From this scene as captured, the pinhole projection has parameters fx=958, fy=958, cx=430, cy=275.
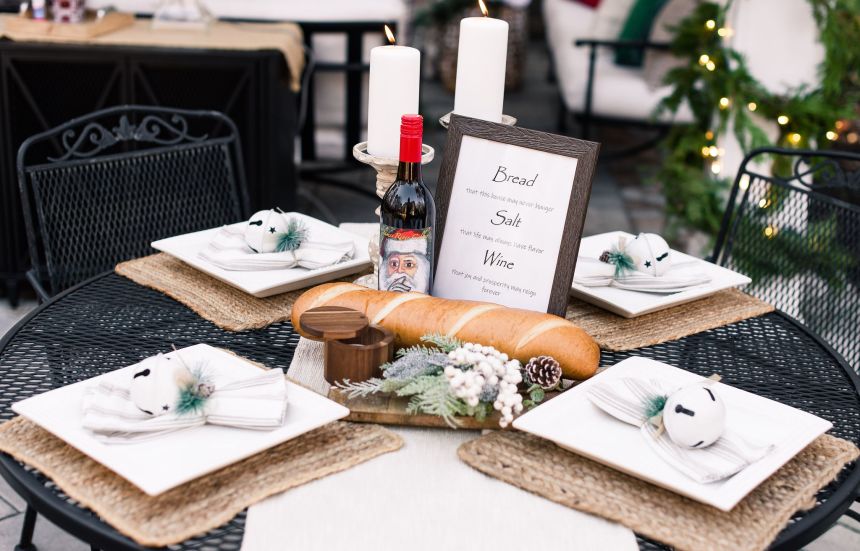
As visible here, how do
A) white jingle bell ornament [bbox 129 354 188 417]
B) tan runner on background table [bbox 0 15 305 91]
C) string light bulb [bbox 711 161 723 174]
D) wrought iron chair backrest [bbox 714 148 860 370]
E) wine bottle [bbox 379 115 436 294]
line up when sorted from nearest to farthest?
white jingle bell ornament [bbox 129 354 188 417] → wine bottle [bbox 379 115 436 294] → wrought iron chair backrest [bbox 714 148 860 370] → tan runner on background table [bbox 0 15 305 91] → string light bulb [bbox 711 161 723 174]

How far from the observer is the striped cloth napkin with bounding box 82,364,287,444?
3.19 ft

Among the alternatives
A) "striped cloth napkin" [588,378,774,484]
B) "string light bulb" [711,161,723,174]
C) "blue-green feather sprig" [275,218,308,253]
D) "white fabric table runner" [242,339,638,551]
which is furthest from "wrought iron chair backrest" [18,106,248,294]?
"string light bulb" [711,161,723,174]

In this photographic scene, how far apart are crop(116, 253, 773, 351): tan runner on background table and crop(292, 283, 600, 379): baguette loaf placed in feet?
0.46

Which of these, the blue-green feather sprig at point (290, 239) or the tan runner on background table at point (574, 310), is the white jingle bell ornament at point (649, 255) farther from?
the blue-green feather sprig at point (290, 239)

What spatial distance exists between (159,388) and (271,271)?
47 centimetres

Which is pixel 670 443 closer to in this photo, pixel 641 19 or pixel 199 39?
pixel 199 39

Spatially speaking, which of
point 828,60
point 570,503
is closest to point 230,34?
point 828,60

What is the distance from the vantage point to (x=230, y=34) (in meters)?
3.18

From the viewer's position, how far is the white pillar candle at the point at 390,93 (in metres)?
1.25

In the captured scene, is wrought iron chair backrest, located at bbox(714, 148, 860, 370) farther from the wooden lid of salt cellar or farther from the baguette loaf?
the wooden lid of salt cellar

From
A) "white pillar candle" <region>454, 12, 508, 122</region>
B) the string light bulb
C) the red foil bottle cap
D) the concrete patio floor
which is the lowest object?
the concrete patio floor

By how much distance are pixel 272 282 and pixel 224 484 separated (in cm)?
49

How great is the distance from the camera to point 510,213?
1.31 metres

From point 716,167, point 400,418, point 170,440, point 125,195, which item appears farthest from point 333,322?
point 716,167
